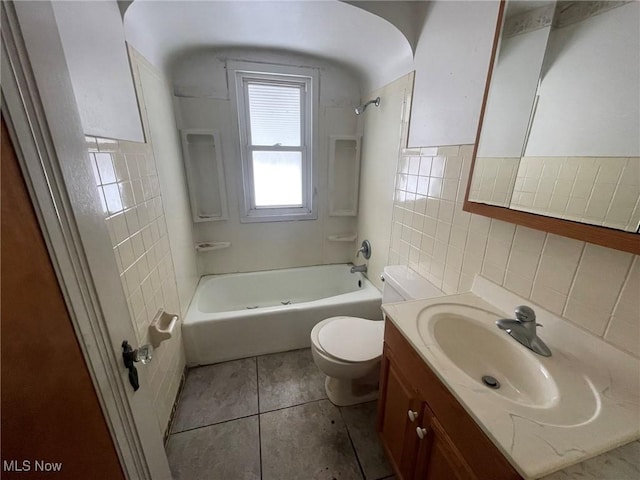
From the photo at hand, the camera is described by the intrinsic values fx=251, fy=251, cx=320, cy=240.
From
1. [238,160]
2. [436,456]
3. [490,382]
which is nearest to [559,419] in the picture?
[490,382]

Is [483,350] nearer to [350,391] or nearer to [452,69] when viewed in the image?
[350,391]

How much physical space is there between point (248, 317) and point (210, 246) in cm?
85

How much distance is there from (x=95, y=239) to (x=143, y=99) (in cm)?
118

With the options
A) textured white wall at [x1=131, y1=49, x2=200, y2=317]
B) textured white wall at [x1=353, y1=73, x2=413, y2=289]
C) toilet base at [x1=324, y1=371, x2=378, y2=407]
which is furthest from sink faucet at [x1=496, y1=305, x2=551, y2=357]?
textured white wall at [x1=131, y1=49, x2=200, y2=317]

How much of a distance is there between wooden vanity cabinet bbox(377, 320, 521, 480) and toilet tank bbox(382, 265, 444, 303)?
0.38 meters

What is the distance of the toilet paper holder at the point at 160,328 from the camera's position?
3.96 feet

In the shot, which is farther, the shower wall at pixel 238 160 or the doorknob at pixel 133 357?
the shower wall at pixel 238 160

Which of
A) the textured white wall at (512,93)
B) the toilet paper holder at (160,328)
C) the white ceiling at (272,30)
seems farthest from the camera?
the white ceiling at (272,30)

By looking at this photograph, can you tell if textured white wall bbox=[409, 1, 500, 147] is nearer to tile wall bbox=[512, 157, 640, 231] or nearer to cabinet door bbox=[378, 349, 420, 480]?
tile wall bbox=[512, 157, 640, 231]

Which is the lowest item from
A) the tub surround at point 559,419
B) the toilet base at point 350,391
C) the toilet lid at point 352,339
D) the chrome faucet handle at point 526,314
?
the toilet base at point 350,391

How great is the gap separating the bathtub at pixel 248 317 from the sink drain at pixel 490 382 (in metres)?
1.12

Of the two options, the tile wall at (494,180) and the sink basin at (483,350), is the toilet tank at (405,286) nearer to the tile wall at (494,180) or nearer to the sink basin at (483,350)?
the sink basin at (483,350)

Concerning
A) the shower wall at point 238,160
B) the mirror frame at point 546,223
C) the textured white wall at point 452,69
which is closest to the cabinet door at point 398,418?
the mirror frame at point 546,223

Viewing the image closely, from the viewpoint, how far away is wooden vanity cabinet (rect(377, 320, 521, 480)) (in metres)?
0.63
